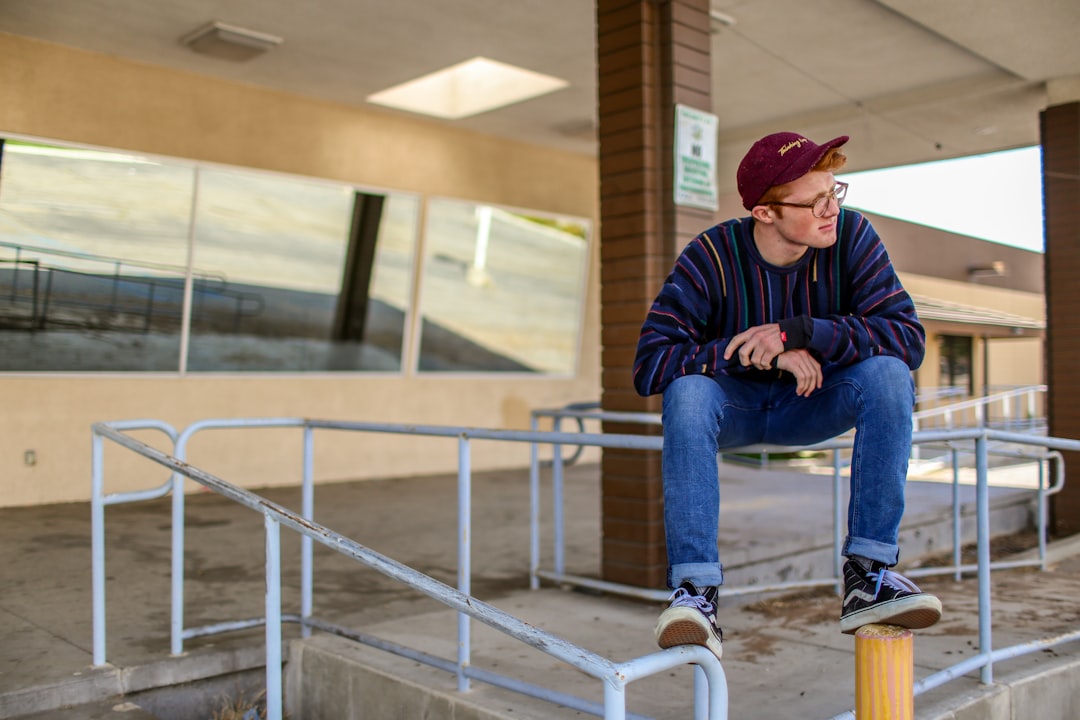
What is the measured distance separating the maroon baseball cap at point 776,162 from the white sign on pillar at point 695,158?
2.12 metres

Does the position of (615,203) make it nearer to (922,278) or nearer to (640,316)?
(640,316)

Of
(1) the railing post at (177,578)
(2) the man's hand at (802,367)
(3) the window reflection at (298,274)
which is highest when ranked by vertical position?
(3) the window reflection at (298,274)

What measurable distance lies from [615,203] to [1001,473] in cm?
803

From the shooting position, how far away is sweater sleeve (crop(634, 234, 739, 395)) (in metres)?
2.11

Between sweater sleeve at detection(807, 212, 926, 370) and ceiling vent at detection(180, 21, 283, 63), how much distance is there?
5337mm

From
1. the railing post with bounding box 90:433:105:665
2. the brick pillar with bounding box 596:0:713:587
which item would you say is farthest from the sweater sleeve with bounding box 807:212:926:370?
the railing post with bounding box 90:433:105:665

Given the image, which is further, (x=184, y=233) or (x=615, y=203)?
(x=184, y=233)

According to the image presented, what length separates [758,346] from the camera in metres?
2.07

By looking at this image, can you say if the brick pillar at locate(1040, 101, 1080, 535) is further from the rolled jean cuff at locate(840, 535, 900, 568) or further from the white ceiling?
the rolled jean cuff at locate(840, 535, 900, 568)

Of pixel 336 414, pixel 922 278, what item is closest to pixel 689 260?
pixel 336 414

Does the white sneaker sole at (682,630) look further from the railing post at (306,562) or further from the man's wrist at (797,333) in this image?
the railing post at (306,562)

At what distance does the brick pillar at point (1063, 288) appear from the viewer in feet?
24.5

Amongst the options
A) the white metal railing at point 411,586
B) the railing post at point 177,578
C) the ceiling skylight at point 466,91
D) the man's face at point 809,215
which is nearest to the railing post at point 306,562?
the white metal railing at point 411,586

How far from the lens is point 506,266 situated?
31.4 ft
